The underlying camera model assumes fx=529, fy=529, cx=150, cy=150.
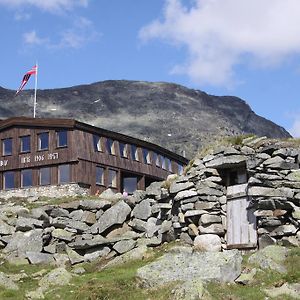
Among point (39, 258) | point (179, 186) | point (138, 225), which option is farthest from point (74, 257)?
point (179, 186)

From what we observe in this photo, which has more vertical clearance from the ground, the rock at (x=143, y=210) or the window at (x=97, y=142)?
the window at (x=97, y=142)

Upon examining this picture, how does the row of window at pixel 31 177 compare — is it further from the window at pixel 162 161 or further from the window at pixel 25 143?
the window at pixel 162 161

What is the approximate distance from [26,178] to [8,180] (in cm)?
207

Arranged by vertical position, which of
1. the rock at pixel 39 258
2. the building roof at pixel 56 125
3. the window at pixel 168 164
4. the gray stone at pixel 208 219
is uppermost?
the building roof at pixel 56 125

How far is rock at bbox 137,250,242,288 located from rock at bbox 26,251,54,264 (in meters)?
7.96

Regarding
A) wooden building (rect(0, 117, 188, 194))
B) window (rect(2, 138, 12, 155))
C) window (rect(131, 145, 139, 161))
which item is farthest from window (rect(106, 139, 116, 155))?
window (rect(2, 138, 12, 155))

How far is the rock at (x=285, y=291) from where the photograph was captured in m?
16.4

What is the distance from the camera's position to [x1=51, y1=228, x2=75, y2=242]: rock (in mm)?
27562

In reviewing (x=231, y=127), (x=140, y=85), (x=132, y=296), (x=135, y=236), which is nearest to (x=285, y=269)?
(x=132, y=296)

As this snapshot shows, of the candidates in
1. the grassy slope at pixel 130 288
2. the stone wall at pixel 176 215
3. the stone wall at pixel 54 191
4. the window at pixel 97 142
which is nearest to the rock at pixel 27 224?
the stone wall at pixel 176 215

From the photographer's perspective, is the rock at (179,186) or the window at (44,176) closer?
the rock at (179,186)

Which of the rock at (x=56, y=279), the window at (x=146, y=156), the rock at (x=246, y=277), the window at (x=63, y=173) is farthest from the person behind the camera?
the window at (x=146, y=156)

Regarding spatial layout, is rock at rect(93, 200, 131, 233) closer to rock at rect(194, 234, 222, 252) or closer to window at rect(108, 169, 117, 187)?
rock at rect(194, 234, 222, 252)

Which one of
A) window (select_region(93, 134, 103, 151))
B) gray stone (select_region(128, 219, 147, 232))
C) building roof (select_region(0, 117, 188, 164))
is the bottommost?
gray stone (select_region(128, 219, 147, 232))
